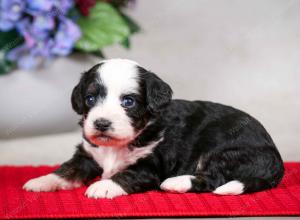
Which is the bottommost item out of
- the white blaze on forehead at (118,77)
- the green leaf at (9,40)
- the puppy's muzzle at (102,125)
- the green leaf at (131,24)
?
the green leaf at (9,40)

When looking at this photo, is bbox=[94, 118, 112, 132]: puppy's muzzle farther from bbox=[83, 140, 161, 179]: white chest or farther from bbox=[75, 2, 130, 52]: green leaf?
bbox=[75, 2, 130, 52]: green leaf

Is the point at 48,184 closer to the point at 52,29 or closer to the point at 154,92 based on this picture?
the point at 154,92

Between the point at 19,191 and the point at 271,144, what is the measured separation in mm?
1980

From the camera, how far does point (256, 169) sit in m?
4.95

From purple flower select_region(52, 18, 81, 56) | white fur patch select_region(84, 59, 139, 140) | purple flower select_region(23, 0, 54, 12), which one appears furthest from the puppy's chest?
purple flower select_region(23, 0, 54, 12)

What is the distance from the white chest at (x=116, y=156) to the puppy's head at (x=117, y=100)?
10 centimetres

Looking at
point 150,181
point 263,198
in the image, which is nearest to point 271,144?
point 263,198

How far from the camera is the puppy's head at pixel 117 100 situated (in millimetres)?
4535

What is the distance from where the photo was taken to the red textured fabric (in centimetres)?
414

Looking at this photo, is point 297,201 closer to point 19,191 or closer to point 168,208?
point 168,208

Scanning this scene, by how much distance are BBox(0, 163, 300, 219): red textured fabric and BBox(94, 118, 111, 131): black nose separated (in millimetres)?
489

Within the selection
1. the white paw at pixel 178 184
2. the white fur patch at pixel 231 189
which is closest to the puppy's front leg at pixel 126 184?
the white paw at pixel 178 184

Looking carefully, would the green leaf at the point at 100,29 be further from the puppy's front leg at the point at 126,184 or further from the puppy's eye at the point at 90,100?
the puppy's front leg at the point at 126,184

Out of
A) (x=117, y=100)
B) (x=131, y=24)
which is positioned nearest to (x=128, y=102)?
(x=117, y=100)
